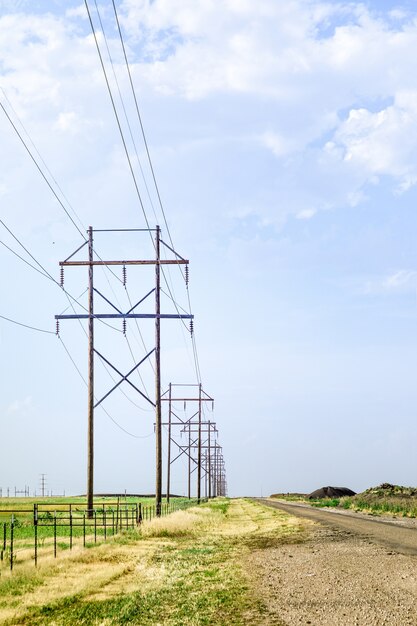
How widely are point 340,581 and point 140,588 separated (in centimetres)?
409

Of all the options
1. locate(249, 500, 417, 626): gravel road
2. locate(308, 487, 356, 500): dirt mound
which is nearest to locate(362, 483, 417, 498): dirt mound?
locate(308, 487, 356, 500): dirt mound

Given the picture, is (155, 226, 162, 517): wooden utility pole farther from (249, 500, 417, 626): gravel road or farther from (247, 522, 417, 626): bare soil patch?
(247, 522, 417, 626): bare soil patch

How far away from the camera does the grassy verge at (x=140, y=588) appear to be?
1310 centimetres

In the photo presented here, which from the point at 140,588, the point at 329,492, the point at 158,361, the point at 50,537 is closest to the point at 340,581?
the point at 140,588

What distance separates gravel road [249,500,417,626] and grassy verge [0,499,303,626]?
0.53 m

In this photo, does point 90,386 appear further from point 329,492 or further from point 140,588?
point 329,492

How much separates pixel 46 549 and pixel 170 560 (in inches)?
278

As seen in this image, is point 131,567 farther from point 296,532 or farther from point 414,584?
point 296,532

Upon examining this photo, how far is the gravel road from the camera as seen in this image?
40.5ft

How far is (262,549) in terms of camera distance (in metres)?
24.9

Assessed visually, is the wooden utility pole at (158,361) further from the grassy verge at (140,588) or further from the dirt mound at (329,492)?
the dirt mound at (329,492)

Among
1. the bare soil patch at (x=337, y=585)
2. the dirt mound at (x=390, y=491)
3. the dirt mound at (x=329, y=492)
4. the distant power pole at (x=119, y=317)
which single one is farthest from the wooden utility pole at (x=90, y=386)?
the dirt mound at (x=329, y=492)

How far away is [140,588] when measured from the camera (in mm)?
16219

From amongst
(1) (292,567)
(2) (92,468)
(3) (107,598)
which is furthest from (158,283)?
(3) (107,598)
